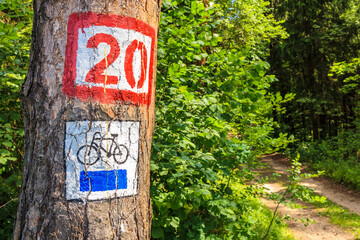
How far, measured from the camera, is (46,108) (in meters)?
1.08

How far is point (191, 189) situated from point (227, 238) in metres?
2.05

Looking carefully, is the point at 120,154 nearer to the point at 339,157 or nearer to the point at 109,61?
the point at 109,61

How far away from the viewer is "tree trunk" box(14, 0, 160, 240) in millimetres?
1043

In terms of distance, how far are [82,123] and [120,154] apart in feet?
0.67

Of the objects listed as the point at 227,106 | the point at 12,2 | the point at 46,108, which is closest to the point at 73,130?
the point at 46,108

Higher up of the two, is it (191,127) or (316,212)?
(191,127)

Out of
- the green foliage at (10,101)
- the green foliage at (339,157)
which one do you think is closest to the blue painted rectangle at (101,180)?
the green foliage at (10,101)

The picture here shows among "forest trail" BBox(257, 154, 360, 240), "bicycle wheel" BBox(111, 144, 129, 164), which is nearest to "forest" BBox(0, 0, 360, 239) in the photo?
"forest trail" BBox(257, 154, 360, 240)

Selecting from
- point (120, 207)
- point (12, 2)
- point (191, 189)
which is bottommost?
point (191, 189)

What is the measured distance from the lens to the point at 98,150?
1.06 metres

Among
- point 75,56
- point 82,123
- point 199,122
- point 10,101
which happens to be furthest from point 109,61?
point 10,101

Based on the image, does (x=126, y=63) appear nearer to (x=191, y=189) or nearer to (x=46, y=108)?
(x=46, y=108)

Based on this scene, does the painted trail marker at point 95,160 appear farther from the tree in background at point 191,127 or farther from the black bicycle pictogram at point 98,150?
the tree in background at point 191,127

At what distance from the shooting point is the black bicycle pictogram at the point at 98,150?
1.05 meters
